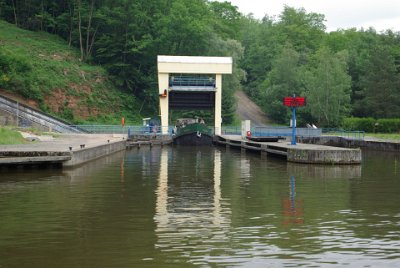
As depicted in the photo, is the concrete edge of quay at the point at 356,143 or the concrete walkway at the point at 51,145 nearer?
the concrete walkway at the point at 51,145

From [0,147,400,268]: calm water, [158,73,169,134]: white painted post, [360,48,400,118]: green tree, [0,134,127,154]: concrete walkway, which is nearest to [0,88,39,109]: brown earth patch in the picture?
[158,73,169,134]: white painted post

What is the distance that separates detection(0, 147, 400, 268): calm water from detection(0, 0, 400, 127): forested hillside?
64.5m

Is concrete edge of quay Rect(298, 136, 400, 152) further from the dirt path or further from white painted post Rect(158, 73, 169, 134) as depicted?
the dirt path

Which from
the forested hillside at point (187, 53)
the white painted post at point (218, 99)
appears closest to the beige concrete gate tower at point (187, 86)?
the white painted post at point (218, 99)

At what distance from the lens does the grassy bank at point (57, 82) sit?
75000mm

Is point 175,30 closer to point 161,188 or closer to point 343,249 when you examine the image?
point 161,188

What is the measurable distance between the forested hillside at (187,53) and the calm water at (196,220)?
64510mm

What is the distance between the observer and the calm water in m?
11.9

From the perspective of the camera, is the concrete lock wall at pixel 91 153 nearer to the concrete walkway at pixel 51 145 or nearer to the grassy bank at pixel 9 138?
the concrete walkway at pixel 51 145

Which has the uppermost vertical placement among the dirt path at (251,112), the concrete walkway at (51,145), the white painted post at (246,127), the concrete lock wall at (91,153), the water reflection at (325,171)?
the dirt path at (251,112)

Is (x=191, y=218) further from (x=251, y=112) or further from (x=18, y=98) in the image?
(x=251, y=112)

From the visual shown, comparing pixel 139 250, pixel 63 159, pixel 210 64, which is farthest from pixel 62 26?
pixel 139 250

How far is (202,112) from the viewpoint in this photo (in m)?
92.2

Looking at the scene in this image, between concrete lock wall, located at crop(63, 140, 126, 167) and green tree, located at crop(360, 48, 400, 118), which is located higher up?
green tree, located at crop(360, 48, 400, 118)
